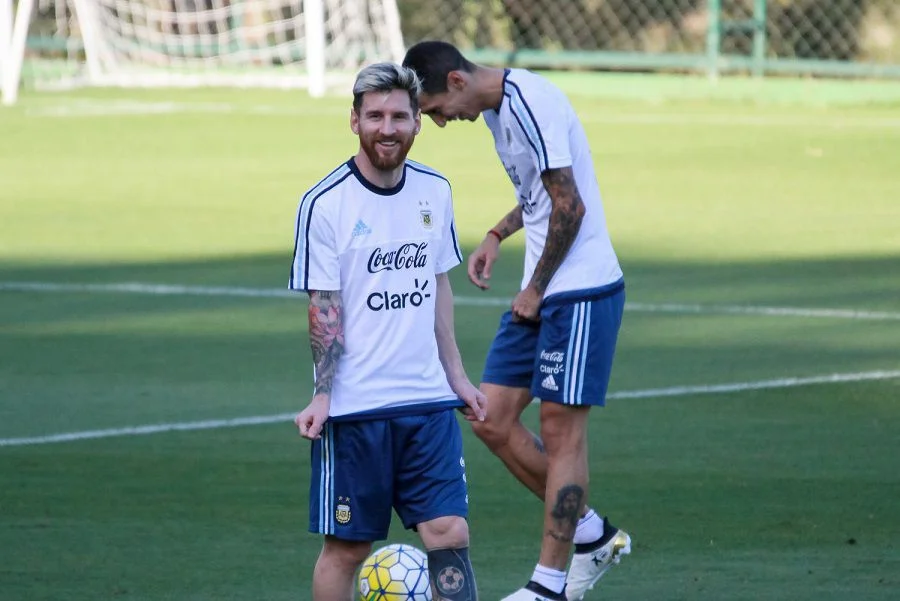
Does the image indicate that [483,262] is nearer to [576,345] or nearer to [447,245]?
[576,345]

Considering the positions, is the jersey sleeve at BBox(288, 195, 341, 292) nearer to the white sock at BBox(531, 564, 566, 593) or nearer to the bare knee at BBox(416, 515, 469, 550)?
the bare knee at BBox(416, 515, 469, 550)

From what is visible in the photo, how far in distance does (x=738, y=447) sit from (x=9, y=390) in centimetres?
362

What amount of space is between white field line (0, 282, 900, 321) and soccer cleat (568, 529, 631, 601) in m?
5.40

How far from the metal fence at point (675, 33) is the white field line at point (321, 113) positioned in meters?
2.33

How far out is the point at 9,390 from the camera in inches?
364

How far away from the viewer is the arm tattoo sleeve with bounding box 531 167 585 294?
6121 millimetres

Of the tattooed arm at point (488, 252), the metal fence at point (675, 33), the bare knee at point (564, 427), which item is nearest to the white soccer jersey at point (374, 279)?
the bare knee at point (564, 427)

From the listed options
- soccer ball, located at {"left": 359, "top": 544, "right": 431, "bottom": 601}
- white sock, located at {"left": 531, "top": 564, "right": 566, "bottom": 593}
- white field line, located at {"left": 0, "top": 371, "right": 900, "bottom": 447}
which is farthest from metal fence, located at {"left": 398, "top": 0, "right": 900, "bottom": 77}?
soccer ball, located at {"left": 359, "top": 544, "right": 431, "bottom": 601}

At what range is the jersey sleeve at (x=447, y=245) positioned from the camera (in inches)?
206

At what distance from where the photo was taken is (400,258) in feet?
16.8

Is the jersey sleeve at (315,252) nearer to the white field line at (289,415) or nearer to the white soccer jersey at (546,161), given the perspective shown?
the white soccer jersey at (546,161)

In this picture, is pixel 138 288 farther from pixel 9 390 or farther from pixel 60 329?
pixel 9 390

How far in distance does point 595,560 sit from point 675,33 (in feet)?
73.9

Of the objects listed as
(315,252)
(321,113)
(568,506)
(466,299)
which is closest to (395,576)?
(568,506)
